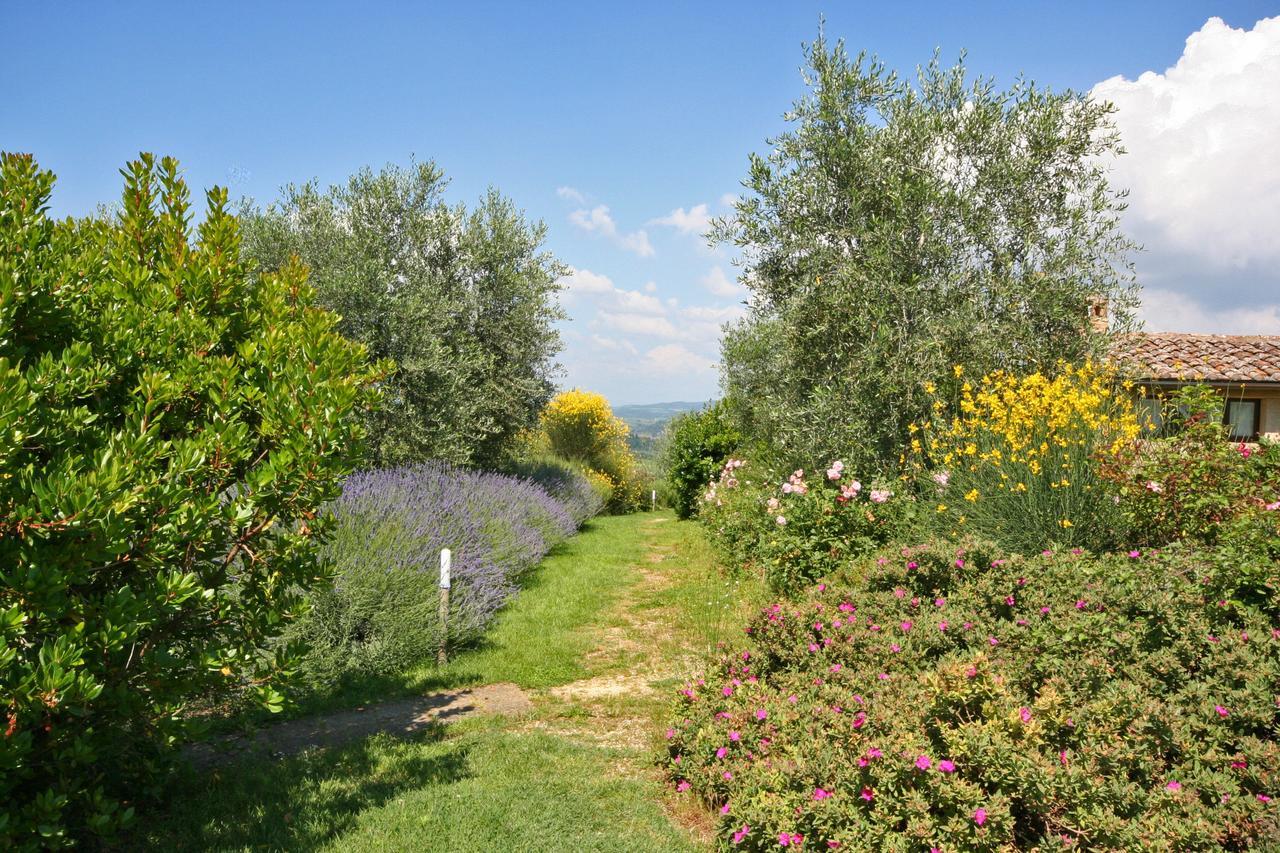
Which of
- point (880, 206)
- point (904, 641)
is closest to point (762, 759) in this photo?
point (904, 641)

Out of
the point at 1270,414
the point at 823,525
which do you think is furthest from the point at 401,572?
the point at 1270,414

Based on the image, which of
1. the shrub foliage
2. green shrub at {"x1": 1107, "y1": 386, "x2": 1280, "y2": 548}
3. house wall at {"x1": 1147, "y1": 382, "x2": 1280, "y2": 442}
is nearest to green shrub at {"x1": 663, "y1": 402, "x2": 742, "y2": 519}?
the shrub foliage

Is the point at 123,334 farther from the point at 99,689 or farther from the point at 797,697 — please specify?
the point at 797,697

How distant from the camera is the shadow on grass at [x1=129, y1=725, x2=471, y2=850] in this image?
3691 mm

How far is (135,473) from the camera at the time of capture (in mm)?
2992

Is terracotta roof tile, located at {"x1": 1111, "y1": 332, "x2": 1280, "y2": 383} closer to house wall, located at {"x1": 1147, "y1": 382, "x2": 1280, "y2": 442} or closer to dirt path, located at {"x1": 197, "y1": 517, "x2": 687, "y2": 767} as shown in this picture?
house wall, located at {"x1": 1147, "y1": 382, "x2": 1280, "y2": 442}

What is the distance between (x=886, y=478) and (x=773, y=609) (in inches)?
169

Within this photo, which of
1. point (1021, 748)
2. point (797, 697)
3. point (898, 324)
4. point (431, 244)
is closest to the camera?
point (1021, 748)

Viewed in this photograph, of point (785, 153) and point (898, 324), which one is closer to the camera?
point (898, 324)

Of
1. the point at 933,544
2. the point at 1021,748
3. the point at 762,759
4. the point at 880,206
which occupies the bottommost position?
the point at 762,759

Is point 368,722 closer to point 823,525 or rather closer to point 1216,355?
point 823,525

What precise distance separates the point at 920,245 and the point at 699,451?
40.2ft

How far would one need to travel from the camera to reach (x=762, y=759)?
12.9ft

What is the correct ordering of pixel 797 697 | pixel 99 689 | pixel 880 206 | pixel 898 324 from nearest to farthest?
1. pixel 99 689
2. pixel 797 697
3. pixel 898 324
4. pixel 880 206
